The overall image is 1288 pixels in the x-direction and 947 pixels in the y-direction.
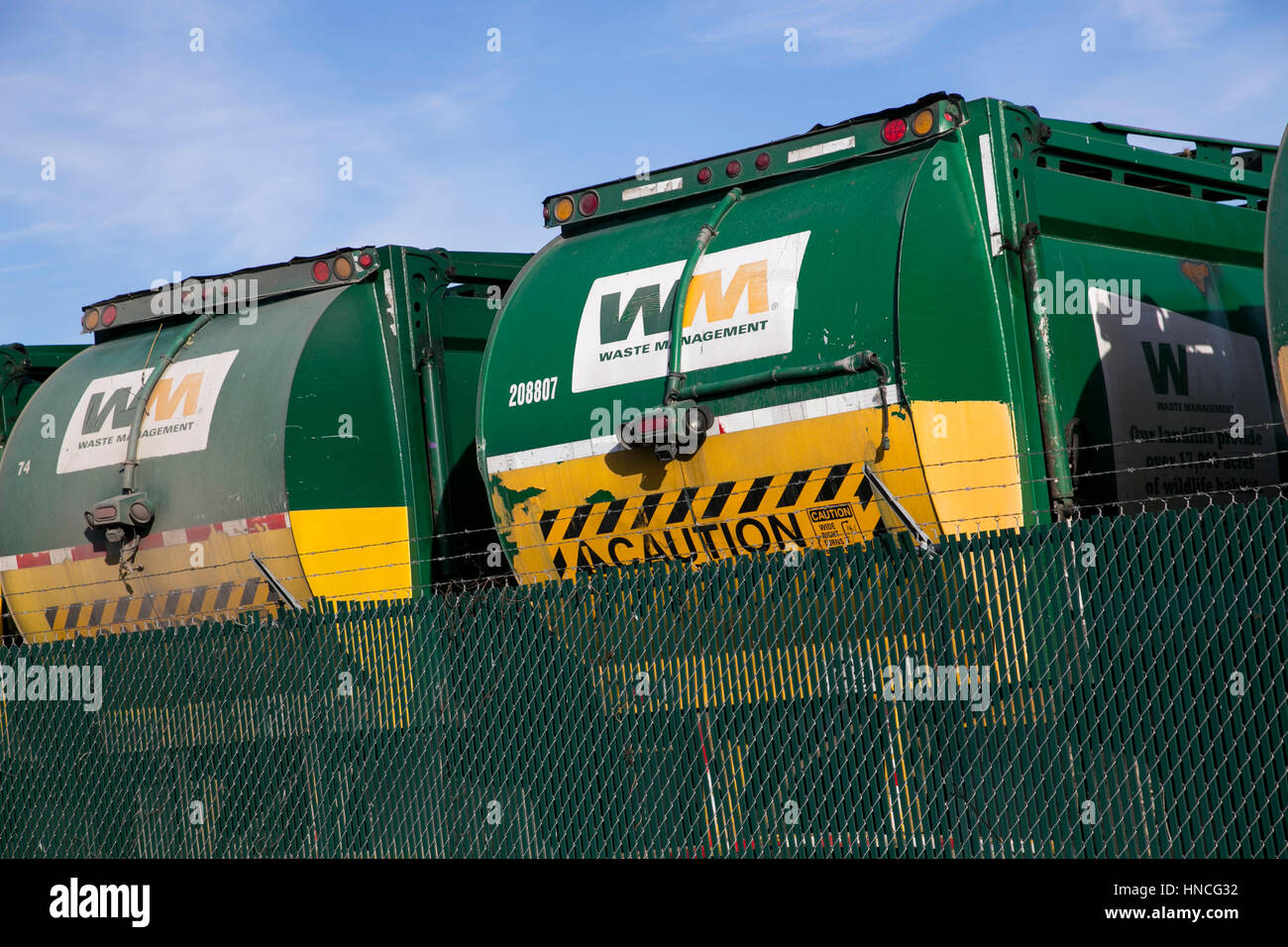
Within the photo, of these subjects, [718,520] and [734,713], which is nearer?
[734,713]

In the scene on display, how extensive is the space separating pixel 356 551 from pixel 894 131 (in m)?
3.72

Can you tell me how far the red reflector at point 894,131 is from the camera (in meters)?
6.77

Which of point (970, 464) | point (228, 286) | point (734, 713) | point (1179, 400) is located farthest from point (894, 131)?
point (228, 286)

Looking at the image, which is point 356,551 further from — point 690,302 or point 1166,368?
point 1166,368

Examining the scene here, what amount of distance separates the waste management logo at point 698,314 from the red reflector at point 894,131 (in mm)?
570

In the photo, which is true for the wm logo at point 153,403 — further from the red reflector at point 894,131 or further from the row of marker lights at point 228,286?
the red reflector at point 894,131

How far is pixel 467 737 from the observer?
21.4 feet

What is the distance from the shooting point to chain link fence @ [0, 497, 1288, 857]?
4.82 meters

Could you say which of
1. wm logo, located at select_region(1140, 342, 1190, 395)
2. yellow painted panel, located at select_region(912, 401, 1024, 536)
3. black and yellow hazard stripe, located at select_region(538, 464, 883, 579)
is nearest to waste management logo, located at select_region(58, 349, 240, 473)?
black and yellow hazard stripe, located at select_region(538, 464, 883, 579)

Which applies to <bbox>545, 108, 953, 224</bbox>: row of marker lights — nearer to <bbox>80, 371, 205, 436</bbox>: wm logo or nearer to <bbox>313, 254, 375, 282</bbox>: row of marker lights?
<bbox>313, 254, 375, 282</bbox>: row of marker lights

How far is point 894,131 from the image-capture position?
680cm

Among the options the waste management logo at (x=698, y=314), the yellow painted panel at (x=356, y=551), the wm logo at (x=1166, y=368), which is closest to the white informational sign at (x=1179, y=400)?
the wm logo at (x=1166, y=368)

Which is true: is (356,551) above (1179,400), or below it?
below
